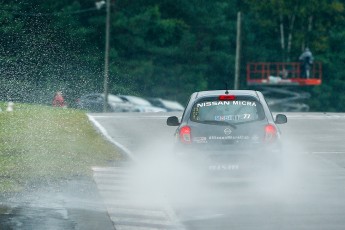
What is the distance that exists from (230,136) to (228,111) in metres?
0.49

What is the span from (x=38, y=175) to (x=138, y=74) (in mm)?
65200

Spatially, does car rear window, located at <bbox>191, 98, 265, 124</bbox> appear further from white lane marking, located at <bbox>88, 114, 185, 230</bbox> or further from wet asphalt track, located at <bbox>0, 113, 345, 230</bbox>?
white lane marking, located at <bbox>88, 114, 185, 230</bbox>

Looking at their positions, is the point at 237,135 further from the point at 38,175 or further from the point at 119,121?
the point at 119,121

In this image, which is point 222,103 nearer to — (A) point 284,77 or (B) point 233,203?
(B) point 233,203

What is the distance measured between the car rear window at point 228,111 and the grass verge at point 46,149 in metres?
2.89

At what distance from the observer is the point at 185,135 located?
61.0 feet

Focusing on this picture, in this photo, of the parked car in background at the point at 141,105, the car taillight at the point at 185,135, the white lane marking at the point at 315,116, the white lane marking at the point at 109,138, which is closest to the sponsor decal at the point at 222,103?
the car taillight at the point at 185,135

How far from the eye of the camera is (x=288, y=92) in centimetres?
8750

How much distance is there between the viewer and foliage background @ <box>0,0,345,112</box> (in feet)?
268

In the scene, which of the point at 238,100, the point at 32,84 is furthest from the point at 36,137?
the point at 32,84

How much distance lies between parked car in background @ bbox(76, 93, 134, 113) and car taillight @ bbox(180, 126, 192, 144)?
51383mm

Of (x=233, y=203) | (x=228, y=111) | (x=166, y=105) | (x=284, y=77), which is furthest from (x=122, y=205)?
(x=284, y=77)

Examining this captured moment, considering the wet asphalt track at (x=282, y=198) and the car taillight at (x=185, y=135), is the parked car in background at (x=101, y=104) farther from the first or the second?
the car taillight at (x=185, y=135)

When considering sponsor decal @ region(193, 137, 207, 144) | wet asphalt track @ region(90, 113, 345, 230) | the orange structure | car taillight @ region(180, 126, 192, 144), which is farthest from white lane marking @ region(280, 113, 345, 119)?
the orange structure
